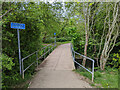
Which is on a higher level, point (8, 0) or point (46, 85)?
point (8, 0)

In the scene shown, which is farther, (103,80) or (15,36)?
(103,80)

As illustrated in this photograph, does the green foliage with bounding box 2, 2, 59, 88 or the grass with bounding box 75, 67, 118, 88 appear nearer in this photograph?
the green foliage with bounding box 2, 2, 59, 88

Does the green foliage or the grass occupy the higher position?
the green foliage

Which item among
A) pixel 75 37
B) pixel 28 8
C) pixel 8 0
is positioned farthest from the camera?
pixel 75 37

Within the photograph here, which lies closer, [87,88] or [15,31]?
[87,88]

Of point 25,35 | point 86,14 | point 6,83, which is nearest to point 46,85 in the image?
point 6,83

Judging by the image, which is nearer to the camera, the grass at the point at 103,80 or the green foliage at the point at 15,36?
the green foliage at the point at 15,36

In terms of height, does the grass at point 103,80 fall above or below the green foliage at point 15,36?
below

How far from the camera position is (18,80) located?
329 cm

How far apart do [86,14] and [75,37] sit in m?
4.58

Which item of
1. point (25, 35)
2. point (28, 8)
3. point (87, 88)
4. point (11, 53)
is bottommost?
point (87, 88)

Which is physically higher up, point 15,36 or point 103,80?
point 15,36

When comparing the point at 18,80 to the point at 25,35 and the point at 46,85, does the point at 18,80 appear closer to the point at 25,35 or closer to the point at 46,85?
the point at 46,85

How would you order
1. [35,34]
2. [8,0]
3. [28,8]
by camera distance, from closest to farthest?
[8,0] < [28,8] < [35,34]
